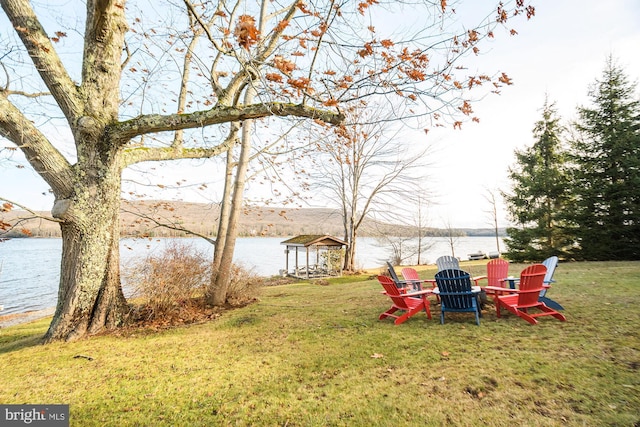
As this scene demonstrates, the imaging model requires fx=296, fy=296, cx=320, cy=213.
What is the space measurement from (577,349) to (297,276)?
1717 cm

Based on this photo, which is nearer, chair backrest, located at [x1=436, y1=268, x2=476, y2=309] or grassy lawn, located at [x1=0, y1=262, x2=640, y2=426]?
grassy lawn, located at [x1=0, y1=262, x2=640, y2=426]

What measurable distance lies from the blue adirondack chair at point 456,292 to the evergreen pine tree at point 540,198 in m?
16.8

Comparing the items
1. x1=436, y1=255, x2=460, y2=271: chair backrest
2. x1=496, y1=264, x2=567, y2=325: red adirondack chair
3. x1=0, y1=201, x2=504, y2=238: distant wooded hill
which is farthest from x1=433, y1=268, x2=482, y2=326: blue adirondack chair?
x1=0, y1=201, x2=504, y2=238: distant wooded hill

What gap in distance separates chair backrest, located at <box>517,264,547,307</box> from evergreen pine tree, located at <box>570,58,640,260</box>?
15327 mm

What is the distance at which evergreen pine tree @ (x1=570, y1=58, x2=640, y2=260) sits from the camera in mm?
15484

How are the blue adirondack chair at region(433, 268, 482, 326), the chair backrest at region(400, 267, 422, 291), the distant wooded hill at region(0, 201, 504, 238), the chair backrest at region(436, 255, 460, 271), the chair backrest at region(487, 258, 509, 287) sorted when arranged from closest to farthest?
the distant wooded hill at region(0, 201, 504, 238) → the blue adirondack chair at region(433, 268, 482, 326) → the chair backrest at region(487, 258, 509, 287) → the chair backrest at region(400, 267, 422, 291) → the chair backrest at region(436, 255, 460, 271)

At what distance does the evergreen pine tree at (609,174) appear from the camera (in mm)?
15484

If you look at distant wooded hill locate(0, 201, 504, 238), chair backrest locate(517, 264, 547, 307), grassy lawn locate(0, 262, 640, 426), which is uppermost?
distant wooded hill locate(0, 201, 504, 238)

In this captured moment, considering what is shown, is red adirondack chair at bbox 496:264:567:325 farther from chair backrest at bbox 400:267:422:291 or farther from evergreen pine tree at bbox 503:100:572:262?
evergreen pine tree at bbox 503:100:572:262

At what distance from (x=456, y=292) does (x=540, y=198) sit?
726 inches

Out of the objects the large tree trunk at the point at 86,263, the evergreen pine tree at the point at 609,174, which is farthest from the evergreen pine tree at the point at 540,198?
the large tree trunk at the point at 86,263

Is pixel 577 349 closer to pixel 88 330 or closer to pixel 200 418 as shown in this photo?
pixel 200 418

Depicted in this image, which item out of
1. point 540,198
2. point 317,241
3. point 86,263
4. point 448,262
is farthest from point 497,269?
point 540,198

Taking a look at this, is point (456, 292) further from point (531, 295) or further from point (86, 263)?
point (86, 263)
